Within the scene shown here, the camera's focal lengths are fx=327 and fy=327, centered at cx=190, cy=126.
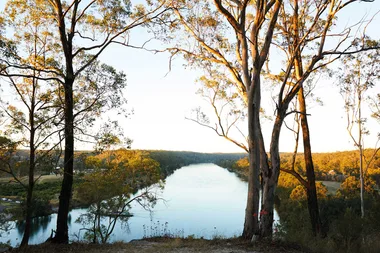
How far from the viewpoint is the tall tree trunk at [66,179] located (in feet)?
21.4

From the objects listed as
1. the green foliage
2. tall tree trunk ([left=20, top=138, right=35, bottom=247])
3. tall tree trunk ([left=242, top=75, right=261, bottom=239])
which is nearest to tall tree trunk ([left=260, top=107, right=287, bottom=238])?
tall tree trunk ([left=242, top=75, right=261, bottom=239])

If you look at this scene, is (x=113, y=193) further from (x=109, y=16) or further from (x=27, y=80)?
(x=109, y=16)

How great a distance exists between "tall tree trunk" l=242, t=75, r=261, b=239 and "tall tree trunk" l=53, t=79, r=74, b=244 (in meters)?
3.56

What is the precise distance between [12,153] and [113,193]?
7224 millimetres

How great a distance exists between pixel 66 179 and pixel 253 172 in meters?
3.83

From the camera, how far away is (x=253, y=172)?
19.7 ft

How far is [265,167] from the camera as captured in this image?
→ 629 centimetres

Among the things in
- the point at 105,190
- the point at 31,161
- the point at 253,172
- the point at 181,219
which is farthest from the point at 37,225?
the point at 253,172

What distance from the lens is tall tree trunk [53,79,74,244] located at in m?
6.52

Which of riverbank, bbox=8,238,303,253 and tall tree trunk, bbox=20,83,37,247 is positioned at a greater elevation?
tall tree trunk, bbox=20,83,37,247

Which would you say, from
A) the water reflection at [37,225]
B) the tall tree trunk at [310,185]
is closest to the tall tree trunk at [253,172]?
the tall tree trunk at [310,185]

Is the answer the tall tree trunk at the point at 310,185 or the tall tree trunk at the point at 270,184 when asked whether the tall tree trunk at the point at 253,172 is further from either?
the tall tree trunk at the point at 310,185

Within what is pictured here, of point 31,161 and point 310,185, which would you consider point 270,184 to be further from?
point 31,161

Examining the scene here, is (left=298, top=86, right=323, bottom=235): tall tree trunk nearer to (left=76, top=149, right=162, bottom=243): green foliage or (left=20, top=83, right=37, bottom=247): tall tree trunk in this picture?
(left=76, top=149, right=162, bottom=243): green foliage
